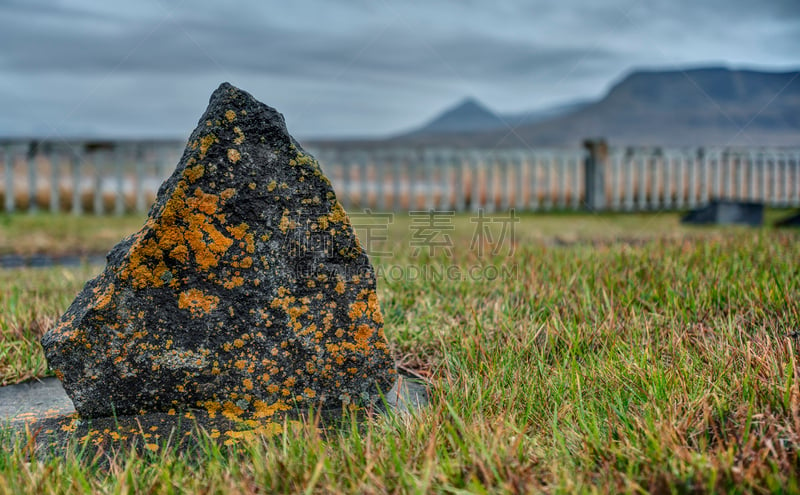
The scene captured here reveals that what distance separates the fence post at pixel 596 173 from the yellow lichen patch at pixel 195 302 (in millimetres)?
10457

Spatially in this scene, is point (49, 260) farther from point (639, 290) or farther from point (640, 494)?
point (640, 494)

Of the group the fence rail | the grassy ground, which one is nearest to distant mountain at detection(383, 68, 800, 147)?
the fence rail

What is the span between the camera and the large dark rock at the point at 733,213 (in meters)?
8.30

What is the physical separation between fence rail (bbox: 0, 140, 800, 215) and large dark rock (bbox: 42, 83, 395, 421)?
841cm

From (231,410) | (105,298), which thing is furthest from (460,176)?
(105,298)

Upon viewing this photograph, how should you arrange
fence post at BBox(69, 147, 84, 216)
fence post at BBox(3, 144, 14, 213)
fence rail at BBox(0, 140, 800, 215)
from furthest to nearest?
fence rail at BBox(0, 140, 800, 215) → fence post at BBox(69, 147, 84, 216) → fence post at BBox(3, 144, 14, 213)

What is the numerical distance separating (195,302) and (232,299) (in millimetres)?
124

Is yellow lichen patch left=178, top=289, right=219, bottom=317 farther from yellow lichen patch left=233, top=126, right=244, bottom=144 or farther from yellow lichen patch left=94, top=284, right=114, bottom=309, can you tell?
yellow lichen patch left=233, top=126, right=244, bottom=144

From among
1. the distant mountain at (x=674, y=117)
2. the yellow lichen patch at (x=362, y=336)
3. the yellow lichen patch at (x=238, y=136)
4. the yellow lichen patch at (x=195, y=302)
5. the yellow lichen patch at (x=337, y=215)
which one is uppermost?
the distant mountain at (x=674, y=117)

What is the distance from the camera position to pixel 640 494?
4.73ft

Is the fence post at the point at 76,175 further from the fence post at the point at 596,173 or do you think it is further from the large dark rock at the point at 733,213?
the large dark rock at the point at 733,213

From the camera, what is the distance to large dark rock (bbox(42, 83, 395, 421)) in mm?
2000

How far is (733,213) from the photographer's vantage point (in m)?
8.33

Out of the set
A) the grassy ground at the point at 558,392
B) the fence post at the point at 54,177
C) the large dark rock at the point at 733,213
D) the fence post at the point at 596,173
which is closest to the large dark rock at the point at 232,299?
the grassy ground at the point at 558,392
